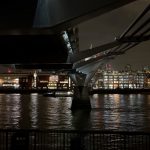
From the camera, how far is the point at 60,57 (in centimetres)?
3359

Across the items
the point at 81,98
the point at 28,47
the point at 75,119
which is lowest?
the point at 75,119

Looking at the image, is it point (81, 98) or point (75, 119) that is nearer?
point (75, 119)

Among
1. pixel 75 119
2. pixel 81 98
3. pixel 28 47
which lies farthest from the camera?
pixel 81 98

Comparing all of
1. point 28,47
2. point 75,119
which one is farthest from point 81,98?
point 28,47

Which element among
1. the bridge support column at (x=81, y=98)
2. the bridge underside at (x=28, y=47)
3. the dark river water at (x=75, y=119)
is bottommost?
the dark river water at (x=75, y=119)

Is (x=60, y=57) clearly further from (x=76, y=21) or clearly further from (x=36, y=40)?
(x=76, y=21)

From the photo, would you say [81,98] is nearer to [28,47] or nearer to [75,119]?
[75,119]

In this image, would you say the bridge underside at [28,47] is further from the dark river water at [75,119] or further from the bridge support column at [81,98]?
the bridge support column at [81,98]

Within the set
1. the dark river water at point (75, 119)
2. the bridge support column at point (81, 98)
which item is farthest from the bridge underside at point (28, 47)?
the bridge support column at point (81, 98)

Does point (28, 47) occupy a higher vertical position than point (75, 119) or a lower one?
higher

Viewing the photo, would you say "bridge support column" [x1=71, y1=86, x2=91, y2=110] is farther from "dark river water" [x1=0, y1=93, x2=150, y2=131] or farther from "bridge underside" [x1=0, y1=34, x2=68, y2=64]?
"bridge underside" [x1=0, y1=34, x2=68, y2=64]

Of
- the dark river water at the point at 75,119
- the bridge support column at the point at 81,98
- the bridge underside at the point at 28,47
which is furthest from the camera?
the bridge support column at the point at 81,98

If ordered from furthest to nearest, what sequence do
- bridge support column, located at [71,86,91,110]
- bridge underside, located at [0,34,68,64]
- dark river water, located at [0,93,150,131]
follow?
1. bridge support column, located at [71,86,91,110]
2. dark river water, located at [0,93,150,131]
3. bridge underside, located at [0,34,68,64]

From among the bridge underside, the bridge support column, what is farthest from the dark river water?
the bridge underside
